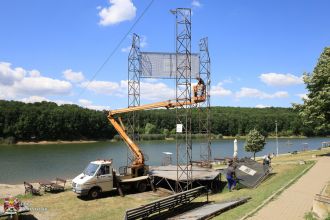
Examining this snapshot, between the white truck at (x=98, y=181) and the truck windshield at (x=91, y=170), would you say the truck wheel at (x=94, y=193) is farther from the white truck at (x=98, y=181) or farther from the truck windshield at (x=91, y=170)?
the truck windshield at (x=91, y=170)

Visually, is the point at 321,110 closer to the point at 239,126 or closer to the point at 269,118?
the point at 239,126

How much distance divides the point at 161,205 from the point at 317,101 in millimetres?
18360

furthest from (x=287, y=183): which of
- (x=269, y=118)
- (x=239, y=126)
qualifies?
(x=269, y=118)

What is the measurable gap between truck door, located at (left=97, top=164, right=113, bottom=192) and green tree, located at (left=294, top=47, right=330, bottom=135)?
1569 centimetres

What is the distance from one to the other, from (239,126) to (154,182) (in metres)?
132

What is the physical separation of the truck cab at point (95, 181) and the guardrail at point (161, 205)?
5854 millimetres

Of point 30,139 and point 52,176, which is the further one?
point 30,139

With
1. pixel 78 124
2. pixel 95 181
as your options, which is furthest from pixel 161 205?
pixel 78 124

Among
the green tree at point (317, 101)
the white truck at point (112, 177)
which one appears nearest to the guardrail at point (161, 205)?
the white truck at point (112, 177)

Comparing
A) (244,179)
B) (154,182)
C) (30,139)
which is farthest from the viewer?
(30,139)

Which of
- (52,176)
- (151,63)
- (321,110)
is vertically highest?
(151,63)

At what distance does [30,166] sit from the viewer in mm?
45688

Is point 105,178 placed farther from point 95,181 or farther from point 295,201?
point 295,201

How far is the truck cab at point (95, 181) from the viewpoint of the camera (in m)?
21.3
